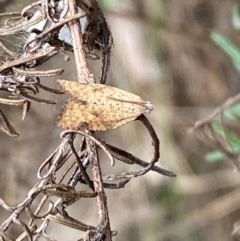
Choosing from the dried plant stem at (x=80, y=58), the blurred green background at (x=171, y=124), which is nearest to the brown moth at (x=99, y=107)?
the dried plant stem at (x=80, y=58)

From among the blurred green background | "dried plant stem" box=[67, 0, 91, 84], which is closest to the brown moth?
"dried plant stem" box=[67, 0, 91, 84]

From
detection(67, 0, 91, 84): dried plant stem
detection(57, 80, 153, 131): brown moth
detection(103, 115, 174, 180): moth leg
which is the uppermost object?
detection(67, 0, 91, 84): dried plant stem

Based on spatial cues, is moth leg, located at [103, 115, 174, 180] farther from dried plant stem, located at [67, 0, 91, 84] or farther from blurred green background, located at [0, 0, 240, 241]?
blurred green background, located at [0, 0, 240, 241]

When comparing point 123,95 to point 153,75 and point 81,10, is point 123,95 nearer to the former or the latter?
point 81,10

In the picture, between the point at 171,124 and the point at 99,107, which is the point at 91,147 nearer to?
the point at 99,107

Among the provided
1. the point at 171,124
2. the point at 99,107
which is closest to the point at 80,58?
the point at 99,107

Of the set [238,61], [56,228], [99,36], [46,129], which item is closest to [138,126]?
[46,129]

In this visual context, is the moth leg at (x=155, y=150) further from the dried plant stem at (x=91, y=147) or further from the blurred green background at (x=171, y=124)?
the blurred green background at (x=171, y=124)

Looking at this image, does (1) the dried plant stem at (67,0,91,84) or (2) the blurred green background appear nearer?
(1) the dried plant stem at (67,0,91,84)
